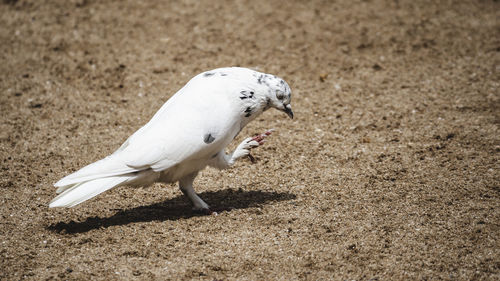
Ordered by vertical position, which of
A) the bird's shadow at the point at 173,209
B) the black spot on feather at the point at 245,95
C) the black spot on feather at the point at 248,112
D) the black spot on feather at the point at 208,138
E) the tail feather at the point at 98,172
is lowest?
the bird's shadow at the point at 173,209

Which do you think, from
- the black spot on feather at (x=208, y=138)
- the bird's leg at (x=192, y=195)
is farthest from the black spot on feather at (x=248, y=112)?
the bird's leg at (x=192, y=195)

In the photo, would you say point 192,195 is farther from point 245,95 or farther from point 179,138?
point 245,95

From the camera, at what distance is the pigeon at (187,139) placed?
371 centimetres

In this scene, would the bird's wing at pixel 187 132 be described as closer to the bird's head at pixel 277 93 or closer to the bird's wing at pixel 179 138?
the bird's wing at pixel 179 138

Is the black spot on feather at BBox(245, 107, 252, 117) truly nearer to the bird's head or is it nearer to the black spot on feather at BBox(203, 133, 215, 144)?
the bird's head

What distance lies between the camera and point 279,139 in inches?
206

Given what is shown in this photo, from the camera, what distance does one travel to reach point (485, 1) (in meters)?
8.08

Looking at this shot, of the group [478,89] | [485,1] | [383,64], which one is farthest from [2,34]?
[485,1]

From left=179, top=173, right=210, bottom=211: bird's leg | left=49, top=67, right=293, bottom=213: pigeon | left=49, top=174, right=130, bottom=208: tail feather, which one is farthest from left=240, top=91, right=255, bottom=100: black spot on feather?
left=49, top=174, right=130, bottom=208: tail feather

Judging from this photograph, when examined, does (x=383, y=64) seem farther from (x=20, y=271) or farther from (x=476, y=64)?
(x=20, y=271)

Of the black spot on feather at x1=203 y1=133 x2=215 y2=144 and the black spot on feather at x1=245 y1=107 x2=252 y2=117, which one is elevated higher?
the black spot on feather at x1=245 y1=107 x2=252 y2=117

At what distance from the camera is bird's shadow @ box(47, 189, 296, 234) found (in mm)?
3947

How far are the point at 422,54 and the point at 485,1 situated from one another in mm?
2258

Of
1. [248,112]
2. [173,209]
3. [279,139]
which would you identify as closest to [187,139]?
[248,112]
